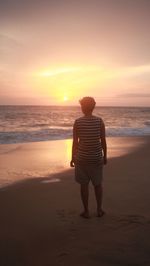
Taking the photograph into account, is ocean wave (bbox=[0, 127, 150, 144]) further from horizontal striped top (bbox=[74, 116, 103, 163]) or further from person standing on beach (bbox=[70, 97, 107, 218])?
horizontal striped top (bbox=[74, 116, 103, 163])

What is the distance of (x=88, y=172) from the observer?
5016 mm

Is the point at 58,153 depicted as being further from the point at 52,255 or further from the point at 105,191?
the point at 52,255

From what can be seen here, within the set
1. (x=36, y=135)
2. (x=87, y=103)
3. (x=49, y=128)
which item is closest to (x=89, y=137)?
(x=87, y=103)

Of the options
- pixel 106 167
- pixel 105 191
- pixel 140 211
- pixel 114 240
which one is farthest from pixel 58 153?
pixel 114 240

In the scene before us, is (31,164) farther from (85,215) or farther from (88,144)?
(88,144)

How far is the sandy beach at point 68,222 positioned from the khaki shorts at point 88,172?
0.61 metres

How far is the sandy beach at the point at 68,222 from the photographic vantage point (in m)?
3.91

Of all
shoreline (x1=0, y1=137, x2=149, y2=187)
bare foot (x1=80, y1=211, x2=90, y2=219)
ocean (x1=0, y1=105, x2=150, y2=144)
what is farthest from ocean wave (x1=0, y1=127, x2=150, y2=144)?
bare foot (x1=80, y1=211, x2=90, y2=219)

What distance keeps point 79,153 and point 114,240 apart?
139 centimetres

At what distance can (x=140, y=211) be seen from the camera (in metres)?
5.42

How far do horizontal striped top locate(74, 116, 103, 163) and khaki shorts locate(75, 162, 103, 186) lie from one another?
0.29ft

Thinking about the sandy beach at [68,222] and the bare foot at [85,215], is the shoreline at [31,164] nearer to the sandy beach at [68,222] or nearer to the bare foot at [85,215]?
the sandy beach at [68,222]

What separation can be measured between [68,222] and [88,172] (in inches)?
31.8

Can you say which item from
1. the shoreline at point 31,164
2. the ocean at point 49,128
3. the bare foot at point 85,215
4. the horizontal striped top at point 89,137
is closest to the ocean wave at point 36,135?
the ocean at point 49,128
